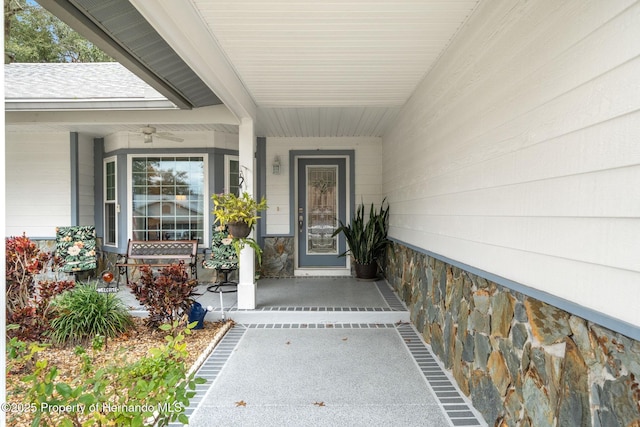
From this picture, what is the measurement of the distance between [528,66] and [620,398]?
4.73 feet

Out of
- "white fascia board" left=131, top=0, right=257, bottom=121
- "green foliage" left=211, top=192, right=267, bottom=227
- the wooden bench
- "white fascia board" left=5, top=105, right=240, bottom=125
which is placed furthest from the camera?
the wooden bench

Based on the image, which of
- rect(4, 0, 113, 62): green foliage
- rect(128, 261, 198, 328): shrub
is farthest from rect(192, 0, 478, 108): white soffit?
rect(4, 0, 113, 62): green foliage

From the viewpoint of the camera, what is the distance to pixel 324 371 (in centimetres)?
298

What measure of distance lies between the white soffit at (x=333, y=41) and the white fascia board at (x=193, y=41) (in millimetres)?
68

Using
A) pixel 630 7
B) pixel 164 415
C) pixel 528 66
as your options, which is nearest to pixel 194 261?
pixel 164 415

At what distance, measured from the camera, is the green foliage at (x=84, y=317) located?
11.4ft

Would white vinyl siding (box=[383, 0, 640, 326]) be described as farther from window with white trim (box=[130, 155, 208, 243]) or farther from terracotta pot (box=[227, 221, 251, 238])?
window with white trim (box=[130, 155, 208, 243])

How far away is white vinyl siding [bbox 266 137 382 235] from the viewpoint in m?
6.36

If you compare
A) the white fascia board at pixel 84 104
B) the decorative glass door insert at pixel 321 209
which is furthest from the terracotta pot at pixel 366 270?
the white fascia board at pixel 84 104

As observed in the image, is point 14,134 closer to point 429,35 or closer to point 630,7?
point 429,35

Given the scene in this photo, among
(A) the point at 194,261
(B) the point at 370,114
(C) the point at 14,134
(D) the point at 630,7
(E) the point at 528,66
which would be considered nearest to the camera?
(D) the point at 630,7

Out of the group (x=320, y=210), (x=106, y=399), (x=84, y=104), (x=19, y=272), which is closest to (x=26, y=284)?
(x=19, y=272)

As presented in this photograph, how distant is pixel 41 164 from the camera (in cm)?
606

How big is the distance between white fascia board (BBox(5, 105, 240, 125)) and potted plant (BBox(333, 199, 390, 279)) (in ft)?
8.32
